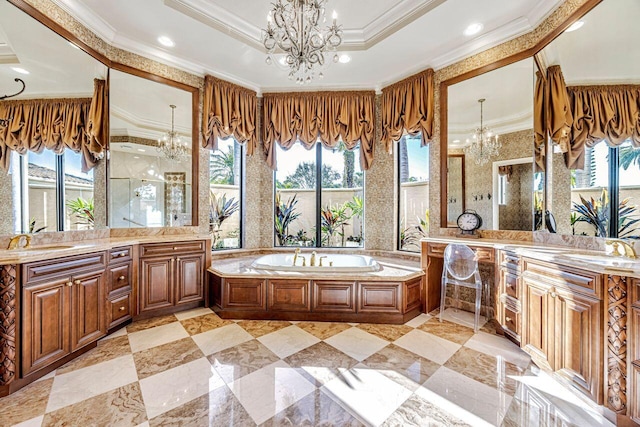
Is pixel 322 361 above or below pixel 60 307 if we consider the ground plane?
below

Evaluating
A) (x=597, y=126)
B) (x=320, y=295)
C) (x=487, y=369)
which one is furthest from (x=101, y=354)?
(x=597, y=126)

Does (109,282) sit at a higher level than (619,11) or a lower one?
lower

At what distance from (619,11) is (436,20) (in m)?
1.27

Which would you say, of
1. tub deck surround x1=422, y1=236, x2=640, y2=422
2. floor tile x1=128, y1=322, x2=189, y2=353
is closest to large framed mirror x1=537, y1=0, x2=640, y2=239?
tub deck surround x1=422, y1=236, x2=640, y2=422

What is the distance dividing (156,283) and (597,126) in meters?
4.15

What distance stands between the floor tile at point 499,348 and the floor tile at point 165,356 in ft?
7.46

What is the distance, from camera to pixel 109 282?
233 cm

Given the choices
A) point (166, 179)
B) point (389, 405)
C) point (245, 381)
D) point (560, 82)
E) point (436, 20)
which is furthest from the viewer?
point (166, 179)

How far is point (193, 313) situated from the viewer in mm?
2889

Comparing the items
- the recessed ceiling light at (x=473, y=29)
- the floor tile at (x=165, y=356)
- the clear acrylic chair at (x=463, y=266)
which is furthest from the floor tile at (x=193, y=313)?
the recessed ceiling light at (x=473, y=29)

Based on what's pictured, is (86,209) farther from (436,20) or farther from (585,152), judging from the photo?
(585,152)

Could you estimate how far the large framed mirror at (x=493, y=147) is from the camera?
2.63m

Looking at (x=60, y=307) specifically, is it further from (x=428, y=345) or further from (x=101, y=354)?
(x=428, y=345)

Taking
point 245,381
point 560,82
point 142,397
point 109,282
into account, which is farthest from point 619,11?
point 109,282
